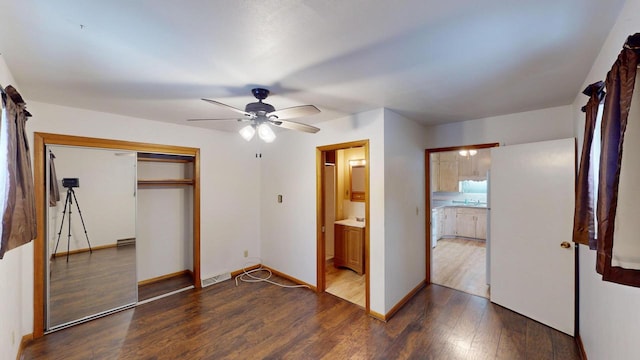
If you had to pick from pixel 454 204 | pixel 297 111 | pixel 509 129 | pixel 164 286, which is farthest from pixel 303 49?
pixel 454 204

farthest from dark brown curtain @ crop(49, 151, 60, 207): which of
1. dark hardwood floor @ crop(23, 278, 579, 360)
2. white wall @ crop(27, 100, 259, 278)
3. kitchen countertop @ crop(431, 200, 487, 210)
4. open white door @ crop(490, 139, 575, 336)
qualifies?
kitchen countertop @ crop(431, 200, 487, 210)

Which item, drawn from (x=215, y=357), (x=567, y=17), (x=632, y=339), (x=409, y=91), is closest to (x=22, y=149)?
(x=215, y=357)

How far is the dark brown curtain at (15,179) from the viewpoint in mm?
1488

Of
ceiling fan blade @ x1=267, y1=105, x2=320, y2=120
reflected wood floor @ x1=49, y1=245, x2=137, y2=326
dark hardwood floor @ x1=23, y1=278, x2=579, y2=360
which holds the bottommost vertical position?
dark hardwood floor @ x1=23, y1=278, x2=579, y2=360

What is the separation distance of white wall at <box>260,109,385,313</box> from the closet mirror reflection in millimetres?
1866

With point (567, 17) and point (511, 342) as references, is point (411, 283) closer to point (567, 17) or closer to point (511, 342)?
point (511, 342)

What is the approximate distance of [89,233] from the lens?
296 cm

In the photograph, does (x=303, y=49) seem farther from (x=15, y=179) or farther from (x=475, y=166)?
(x=475, y=166)

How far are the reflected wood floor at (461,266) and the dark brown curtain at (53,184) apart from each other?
4.91 m

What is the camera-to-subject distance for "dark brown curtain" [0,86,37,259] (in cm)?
149

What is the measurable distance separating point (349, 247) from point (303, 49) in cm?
338

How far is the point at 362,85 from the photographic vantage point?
2.13 meters

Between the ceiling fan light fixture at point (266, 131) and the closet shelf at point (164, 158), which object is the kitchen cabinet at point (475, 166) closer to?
the ceiling fan light fixture at point (266, 131)

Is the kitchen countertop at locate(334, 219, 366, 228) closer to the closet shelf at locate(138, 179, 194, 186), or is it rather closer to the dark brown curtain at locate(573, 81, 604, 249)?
the closet shelf at locate(138, 179, 194, 186)
